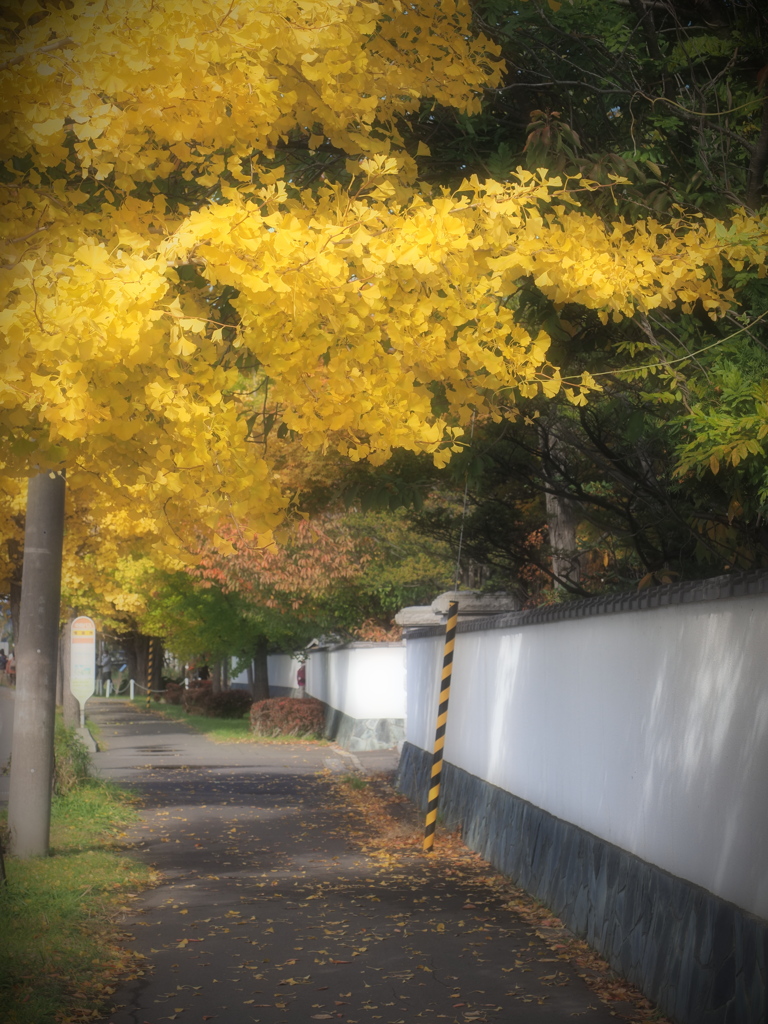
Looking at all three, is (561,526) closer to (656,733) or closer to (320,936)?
(320,936)

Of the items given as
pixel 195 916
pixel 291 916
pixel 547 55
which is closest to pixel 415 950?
pixel 291 916

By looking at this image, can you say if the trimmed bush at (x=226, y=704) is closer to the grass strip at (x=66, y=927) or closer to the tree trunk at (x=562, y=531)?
the tree trunk at (x=562, y=531)

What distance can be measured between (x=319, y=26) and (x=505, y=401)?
515 cm

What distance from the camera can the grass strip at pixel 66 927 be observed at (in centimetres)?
660

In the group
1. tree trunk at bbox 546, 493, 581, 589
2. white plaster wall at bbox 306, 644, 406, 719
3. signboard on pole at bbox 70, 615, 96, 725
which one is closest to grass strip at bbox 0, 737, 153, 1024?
tree trunk at bbox 546, 493, 581, 589

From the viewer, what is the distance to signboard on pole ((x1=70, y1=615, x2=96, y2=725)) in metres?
26.7

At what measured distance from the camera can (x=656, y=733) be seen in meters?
7.36

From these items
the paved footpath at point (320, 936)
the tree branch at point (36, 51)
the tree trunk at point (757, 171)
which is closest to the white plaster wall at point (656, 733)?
the paved footpath at point (320, 936)

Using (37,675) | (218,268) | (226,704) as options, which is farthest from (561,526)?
(226,704)

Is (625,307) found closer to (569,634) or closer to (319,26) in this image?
(319,26)

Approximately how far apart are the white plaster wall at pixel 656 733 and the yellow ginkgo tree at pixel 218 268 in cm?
181

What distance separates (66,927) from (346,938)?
190 centimetres

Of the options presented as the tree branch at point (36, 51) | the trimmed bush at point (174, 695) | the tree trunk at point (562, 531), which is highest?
the tree branch at point (36, 51)

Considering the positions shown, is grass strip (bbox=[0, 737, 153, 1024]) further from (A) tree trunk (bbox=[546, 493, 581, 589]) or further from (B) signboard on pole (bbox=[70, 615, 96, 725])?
(B) signboard on pole (bbox=[70, 615, 96, 725])
